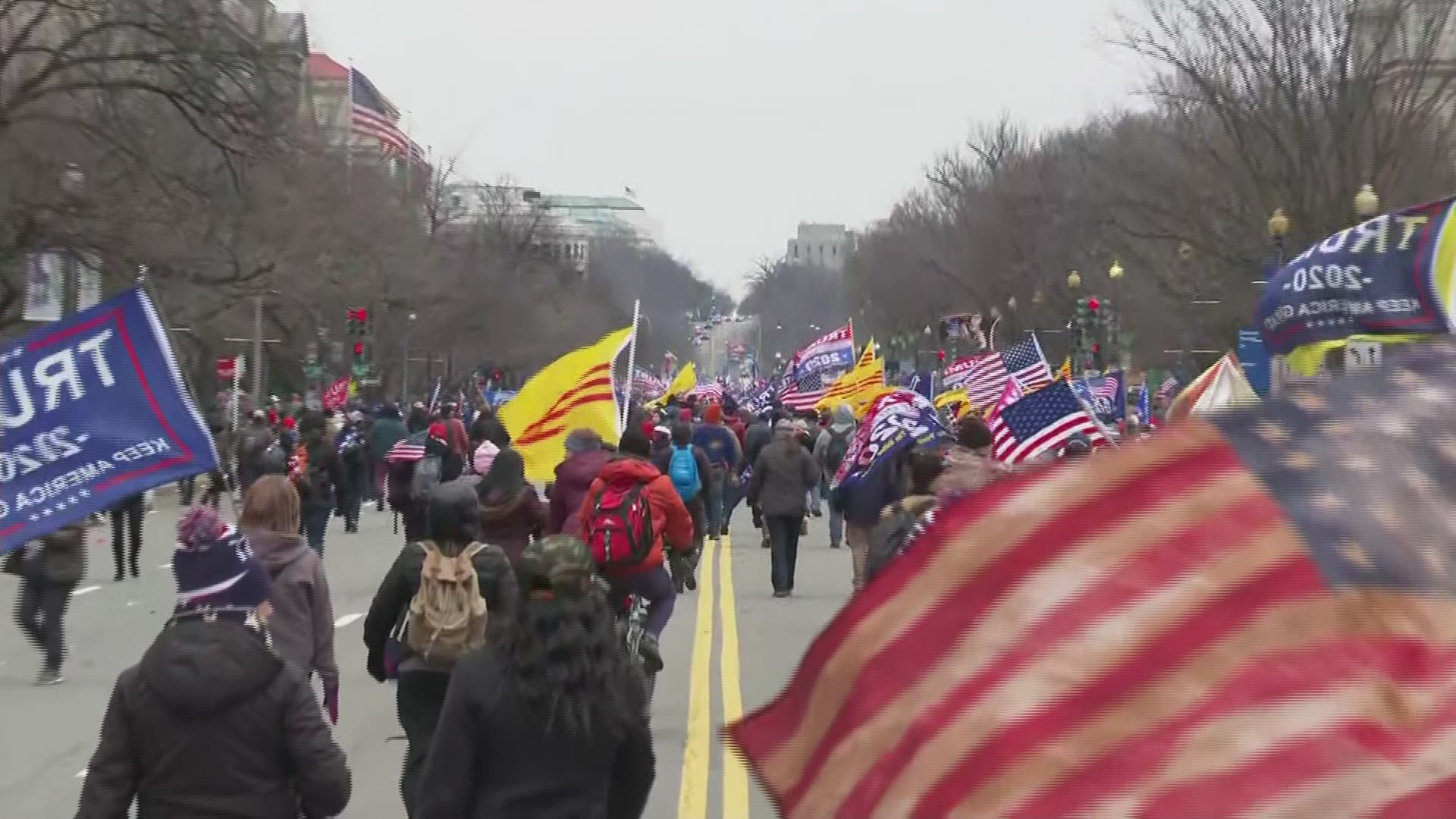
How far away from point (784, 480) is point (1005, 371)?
4527 millimetres

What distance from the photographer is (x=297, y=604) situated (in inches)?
297

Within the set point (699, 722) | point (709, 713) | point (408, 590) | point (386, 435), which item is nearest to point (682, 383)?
Result: point (386, 435)

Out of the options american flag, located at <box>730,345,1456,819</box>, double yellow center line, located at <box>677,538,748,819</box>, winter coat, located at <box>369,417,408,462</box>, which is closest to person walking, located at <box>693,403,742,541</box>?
double yellow center line, located at <box>677,538,748,819</box>

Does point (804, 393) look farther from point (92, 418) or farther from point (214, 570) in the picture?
point (214, 570)

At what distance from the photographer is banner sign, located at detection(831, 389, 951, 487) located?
14.7 m

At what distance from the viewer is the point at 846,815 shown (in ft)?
9.42

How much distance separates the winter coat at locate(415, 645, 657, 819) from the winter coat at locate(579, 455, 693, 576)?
15.1 feet

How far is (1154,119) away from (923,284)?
4220 cm

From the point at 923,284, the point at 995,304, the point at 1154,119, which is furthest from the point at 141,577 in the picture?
the point at 923,284

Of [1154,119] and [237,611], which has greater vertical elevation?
[1154,119]

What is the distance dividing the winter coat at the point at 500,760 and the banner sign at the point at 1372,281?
21.6 feet

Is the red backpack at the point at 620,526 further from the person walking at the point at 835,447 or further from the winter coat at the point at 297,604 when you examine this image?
the person walking at the point at 835,447

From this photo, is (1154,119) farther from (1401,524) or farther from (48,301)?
(1401,524)

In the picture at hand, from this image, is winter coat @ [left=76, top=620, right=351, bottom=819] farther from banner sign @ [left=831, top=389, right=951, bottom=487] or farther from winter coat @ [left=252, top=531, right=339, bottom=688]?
banner sign @ [left=831, top=389, right=951, bottom=487]
